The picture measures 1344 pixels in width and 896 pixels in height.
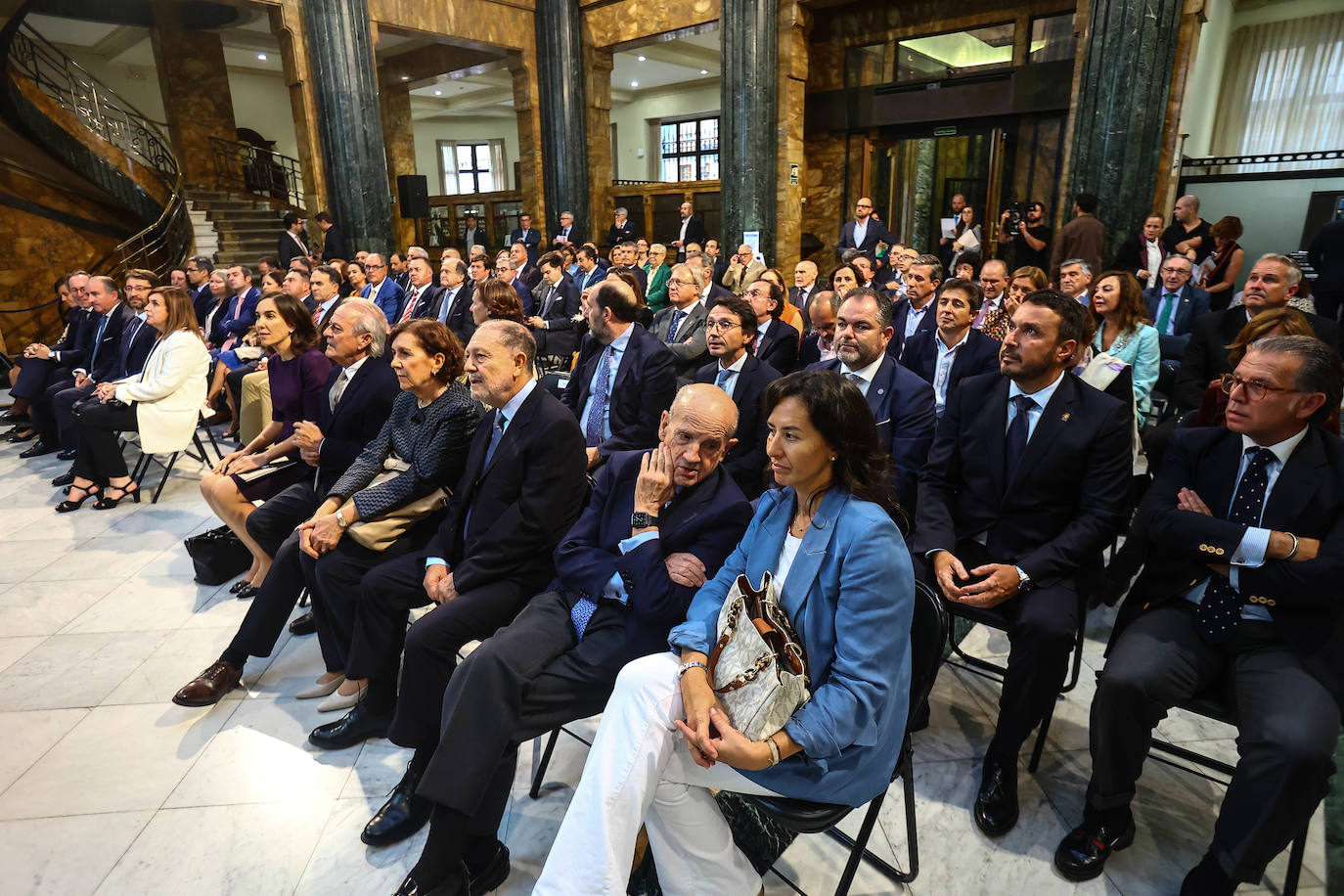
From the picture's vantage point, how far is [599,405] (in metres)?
3.82

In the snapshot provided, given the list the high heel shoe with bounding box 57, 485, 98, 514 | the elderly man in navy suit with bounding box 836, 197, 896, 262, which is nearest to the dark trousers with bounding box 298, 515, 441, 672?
the high heel shoe with bounding box 57, 485, 98, 514

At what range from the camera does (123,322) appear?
5.78 meters

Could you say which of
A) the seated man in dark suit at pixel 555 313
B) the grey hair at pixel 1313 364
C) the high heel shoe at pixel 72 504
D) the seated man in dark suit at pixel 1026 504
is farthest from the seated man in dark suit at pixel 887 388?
the high heel shoe at pixel 72 504

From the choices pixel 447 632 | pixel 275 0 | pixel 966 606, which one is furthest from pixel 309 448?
pixel 275 0

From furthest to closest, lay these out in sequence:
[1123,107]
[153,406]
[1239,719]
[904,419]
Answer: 1. [1123,107]
2. [153,406]
3. [904,419]
4. [1239,719]

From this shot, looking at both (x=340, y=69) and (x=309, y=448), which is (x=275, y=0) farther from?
(x=309, y=448)

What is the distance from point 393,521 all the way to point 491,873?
1.27 metres

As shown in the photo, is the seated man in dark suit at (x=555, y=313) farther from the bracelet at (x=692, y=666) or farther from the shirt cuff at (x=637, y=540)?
the bracelet at (x=692, y=666)

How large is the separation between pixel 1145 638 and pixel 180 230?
13.7 metres

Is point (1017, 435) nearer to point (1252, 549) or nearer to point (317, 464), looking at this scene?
point (1252, 549)

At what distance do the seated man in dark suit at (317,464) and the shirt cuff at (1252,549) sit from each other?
116 inches

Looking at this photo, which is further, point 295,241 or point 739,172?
point 739,172

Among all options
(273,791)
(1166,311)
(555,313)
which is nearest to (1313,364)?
(273,791)

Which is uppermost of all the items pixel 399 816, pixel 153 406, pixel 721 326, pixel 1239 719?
pixel 721 326
